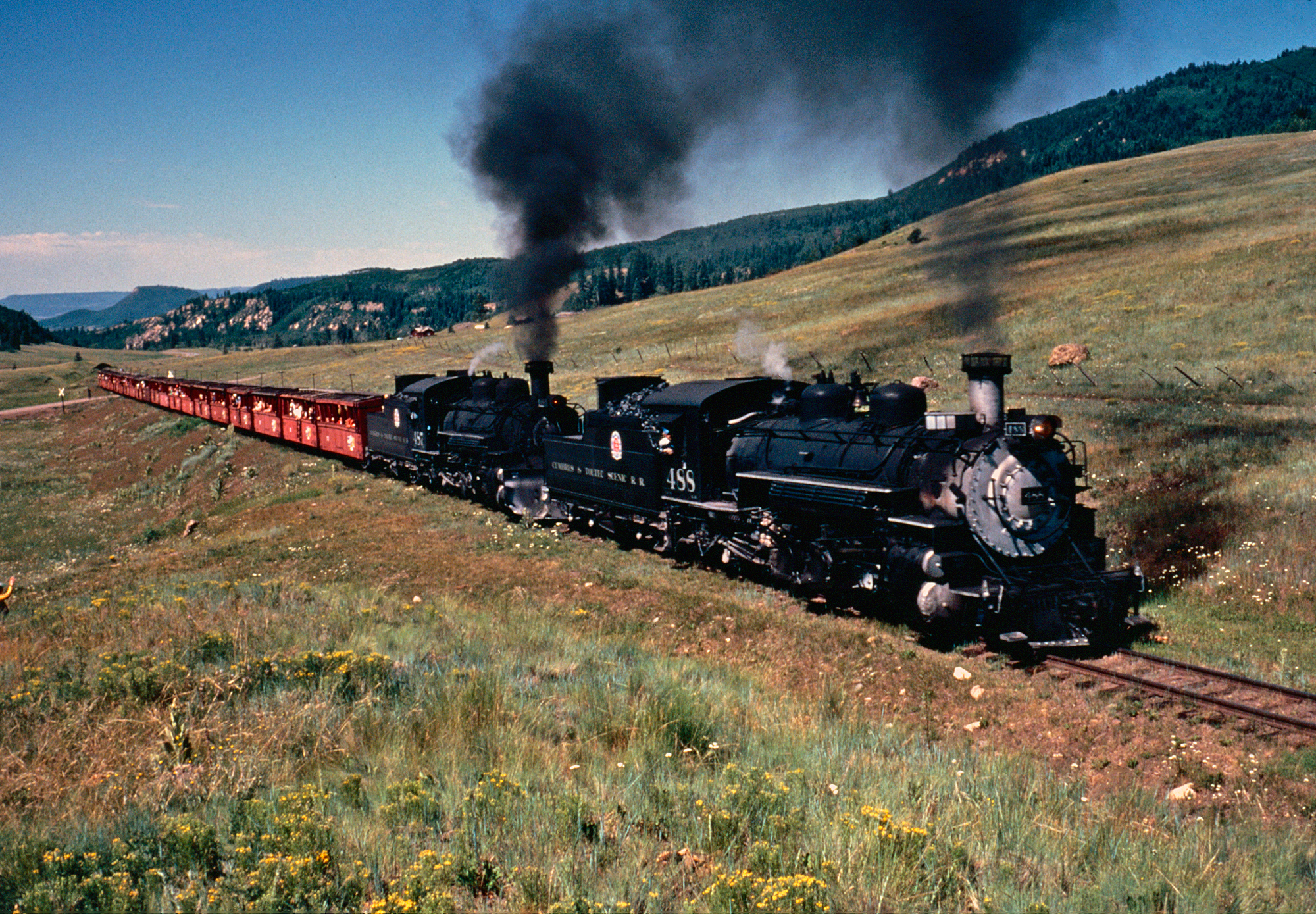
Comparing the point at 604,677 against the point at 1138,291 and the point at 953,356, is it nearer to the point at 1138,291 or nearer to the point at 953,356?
the point at 953,356

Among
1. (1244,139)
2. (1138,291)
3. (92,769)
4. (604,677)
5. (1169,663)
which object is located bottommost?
(1169,663)

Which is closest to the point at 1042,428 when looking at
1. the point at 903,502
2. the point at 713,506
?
the point at 903,502

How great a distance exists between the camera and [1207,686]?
10398mm

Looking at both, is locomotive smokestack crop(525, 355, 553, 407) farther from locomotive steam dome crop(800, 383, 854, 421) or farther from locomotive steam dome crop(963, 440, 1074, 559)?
locomotive steam dome crop(963, 440, 1074, 559)

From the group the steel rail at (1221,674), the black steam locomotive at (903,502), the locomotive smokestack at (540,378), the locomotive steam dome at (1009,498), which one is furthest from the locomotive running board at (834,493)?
the locomotive smokestack at (540,378)

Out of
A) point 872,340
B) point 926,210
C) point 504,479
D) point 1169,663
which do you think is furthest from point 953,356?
point 1169,663

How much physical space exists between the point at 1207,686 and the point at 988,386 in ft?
15.6

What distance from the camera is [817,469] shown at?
1405 cm

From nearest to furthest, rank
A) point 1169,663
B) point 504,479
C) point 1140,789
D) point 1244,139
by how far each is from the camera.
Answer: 1. point 1140,789
2. point 1169,663
3. point 504,479
4. point 1244,139

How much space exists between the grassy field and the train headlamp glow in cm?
320

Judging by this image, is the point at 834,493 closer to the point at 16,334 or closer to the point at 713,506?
the point at 713,506

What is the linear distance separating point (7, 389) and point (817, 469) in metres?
119

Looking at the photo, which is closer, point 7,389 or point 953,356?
point 953,356

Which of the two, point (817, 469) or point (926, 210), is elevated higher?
point (926, 210)
